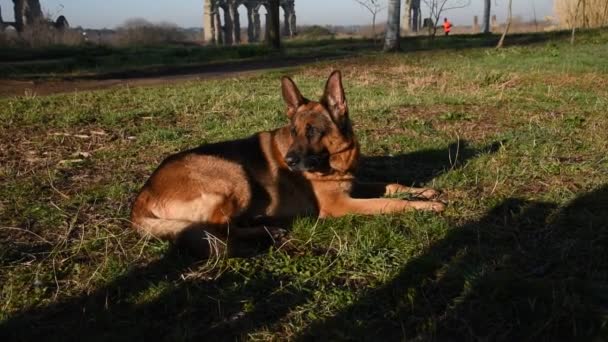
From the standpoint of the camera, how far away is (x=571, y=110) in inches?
304

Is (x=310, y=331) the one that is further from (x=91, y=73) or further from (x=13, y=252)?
(x=91, y=73)

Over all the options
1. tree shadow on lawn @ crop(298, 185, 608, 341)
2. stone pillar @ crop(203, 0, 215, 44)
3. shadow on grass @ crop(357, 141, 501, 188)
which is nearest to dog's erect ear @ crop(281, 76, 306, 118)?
shadow on grass @ crop(357, 141, 501, 188)

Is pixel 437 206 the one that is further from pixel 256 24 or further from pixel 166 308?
pixel 256 24

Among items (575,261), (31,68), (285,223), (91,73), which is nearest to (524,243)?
(575,261)

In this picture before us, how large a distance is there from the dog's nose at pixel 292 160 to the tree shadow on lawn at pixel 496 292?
4.57 feet

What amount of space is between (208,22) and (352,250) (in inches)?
1662

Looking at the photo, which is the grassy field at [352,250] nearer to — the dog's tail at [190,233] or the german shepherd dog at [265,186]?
the dog's tail at [190,233]

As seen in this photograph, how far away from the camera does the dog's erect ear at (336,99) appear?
465 centimetres

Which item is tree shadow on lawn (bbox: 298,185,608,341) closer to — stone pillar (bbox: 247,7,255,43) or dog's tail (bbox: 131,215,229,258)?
dog's tail (bbox: 131,215,229,258)

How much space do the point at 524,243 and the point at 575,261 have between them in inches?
14.7

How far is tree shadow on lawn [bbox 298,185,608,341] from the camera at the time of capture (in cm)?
261

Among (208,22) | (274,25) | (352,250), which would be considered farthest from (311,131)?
(208,22)

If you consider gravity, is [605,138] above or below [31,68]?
below

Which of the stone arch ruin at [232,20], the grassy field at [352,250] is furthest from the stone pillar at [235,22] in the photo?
the grassy field at [352,250]
